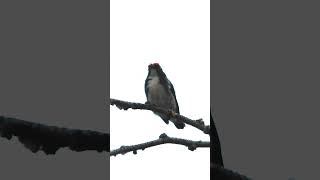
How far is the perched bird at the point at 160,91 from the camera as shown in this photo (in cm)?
396

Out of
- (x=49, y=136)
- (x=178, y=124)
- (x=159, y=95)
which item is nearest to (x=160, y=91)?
(x=159, y=95)

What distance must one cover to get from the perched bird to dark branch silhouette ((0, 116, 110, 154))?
509mm

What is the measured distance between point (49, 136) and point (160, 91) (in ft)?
2.53

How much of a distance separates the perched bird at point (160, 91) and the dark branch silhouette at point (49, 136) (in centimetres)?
51

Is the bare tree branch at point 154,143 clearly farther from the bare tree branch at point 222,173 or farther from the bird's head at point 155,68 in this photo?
the bird's head at point 155,68

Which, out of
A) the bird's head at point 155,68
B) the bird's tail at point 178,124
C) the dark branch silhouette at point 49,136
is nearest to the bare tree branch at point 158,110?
the bird's tail at point 178,124

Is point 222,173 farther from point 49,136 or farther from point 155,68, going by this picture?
point 49,136

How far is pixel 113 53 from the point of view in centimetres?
398

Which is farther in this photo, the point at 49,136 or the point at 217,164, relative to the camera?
the point at 49,136

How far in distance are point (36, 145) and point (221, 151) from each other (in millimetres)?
1060

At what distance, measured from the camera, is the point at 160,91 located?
3.98m

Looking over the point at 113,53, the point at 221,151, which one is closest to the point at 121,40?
the point at 113,53

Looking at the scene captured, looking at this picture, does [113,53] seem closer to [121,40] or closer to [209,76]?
[121,40]

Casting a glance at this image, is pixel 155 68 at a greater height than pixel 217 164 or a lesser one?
greater
